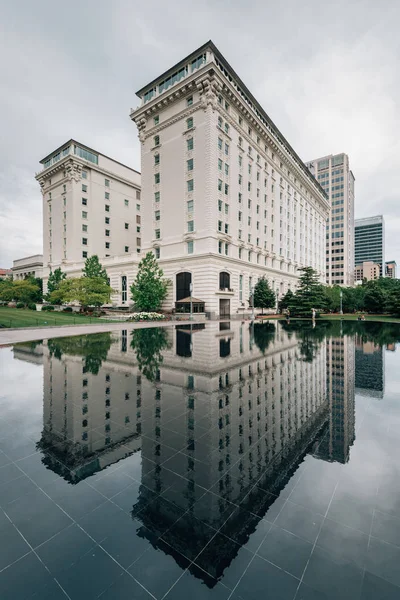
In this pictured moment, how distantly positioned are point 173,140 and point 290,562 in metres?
50.7

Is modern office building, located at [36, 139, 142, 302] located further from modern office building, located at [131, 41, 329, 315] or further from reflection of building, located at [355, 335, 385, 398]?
reflection of building, located at [355, 335, 385, 398]

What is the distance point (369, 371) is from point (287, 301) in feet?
150

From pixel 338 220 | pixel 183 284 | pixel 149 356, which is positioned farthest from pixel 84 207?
pixel 338 220

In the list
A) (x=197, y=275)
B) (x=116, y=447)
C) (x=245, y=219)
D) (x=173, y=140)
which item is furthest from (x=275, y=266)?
(x=116, y=447)

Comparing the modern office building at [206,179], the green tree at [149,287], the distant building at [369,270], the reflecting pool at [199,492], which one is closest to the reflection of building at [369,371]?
the reflecting pool at [199,492]

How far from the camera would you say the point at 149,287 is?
4166 cm

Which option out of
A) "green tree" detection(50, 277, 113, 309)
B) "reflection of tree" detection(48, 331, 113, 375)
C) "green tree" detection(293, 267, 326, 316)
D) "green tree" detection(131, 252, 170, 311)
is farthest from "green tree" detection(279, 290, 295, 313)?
"reflection of tree" detection(48, 331, 113, 375)

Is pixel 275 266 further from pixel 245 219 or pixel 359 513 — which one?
pixel 359 513

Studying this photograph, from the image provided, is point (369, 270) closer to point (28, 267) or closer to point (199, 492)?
point (28, 267)

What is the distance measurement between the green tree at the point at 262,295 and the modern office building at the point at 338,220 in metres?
82.0

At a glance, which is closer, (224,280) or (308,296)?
(224,280)

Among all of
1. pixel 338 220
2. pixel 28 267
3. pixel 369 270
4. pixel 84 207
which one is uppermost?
pixel 338 220

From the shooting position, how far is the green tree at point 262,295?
49750 mm

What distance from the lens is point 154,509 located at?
11.7 feet
